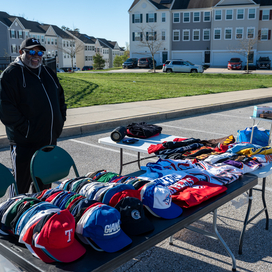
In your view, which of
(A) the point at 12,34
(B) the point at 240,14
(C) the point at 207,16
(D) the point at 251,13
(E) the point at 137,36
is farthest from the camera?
(A) the point at 12,34

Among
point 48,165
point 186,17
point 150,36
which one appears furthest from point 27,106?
point 186,17

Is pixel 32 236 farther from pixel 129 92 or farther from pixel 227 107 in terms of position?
pixel 129 92

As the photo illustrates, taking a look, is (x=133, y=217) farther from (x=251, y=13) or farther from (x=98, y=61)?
(x=98, y=61)

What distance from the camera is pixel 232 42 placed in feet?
173

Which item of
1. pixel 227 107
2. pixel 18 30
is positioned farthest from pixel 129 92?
pixel 18 30

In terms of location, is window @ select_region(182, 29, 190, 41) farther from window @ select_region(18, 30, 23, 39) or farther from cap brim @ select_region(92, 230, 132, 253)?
cap brim @ select_region(92, 230, 132, 253)

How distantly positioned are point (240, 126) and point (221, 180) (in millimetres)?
7180

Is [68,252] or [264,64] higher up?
[264,64]

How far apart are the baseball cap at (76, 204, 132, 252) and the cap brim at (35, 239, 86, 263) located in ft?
0.18

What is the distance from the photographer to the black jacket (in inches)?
146

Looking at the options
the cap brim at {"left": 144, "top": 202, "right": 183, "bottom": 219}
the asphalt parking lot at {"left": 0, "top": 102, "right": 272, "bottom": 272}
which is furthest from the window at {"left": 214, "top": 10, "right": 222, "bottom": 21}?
the cap brim at {"left": 144, "top": 202, "right": 183, "bottom": 219}

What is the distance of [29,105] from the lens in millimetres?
3803

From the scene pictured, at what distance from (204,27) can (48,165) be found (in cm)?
5534

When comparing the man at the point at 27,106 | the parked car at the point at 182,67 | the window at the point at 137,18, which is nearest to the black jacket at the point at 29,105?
the man at the point at 27,106
